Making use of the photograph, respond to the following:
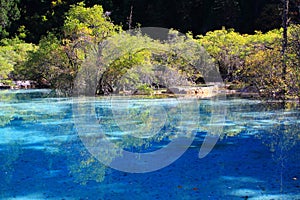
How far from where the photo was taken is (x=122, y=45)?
1512 cm

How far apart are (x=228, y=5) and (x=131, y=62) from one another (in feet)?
41.3

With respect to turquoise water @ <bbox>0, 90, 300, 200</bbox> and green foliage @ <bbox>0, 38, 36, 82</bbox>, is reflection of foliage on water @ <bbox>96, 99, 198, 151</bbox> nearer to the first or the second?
turquoise water @ <bbox>0, 90, 300, 200</bbox>

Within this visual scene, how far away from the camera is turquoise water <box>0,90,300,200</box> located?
421 centimetres

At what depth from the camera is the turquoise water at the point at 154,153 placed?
166 inches

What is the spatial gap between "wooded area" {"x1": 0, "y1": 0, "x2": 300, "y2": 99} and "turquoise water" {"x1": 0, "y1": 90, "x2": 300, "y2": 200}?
1.06m

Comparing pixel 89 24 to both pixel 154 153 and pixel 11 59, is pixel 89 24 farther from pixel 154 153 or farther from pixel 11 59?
pixel 154 153

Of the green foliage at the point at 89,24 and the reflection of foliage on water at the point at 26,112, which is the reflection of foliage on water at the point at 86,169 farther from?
the green foliage at the point at 89,24

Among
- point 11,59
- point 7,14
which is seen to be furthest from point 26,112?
point 7,14

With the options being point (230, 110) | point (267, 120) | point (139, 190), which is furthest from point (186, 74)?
point (139, 190)

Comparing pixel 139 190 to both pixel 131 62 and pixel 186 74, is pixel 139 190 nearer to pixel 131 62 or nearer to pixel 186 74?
pixel 131 62

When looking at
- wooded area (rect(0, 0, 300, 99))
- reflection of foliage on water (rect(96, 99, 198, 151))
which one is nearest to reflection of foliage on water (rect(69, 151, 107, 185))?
reflection of foliage on water (rect(96, 99, 198, 151))

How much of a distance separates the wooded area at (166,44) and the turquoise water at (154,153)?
3.48ft

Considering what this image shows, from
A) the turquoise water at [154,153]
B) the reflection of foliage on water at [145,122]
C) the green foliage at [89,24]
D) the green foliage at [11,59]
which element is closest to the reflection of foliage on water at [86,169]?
the turquoise water at [154,153]

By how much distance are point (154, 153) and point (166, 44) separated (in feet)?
39.6
